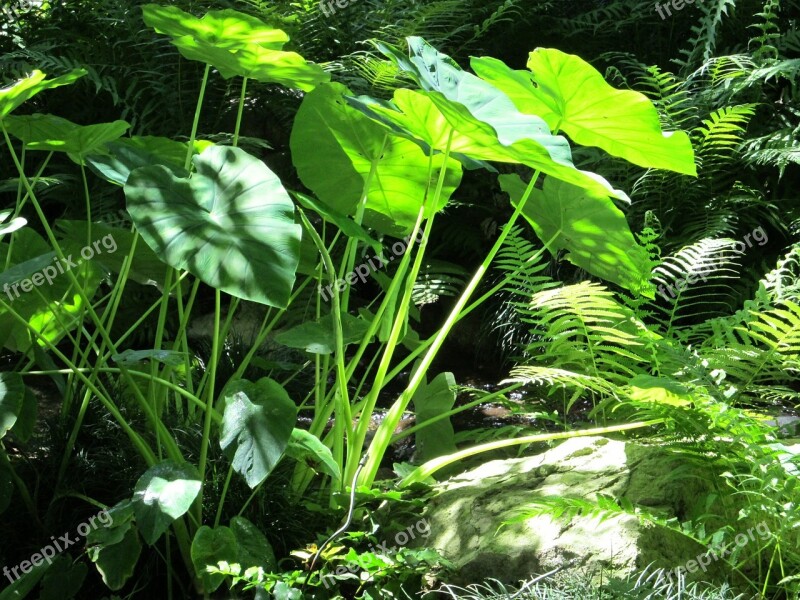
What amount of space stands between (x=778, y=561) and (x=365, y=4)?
168 inches

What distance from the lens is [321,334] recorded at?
230 cm

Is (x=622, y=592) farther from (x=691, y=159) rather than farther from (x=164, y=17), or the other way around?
(x=164, y=17)

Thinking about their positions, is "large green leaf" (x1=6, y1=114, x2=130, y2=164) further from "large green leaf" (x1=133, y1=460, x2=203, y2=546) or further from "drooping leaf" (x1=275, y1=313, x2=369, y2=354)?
"large green leaf" (x1=133, y1=460, x2=203, y2=546)

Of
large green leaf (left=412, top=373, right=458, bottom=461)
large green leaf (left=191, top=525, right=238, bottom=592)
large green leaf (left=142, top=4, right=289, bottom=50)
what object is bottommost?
large green leaf (left=412, top=373, right=458, bottom=461)

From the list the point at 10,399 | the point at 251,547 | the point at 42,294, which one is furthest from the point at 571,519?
the point at 42,294

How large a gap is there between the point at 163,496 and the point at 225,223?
64 centimetres

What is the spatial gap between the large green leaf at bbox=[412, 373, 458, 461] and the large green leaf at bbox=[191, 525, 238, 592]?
3.38 feet

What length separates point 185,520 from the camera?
7.29ft

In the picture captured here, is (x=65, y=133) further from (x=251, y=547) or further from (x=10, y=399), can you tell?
(x=251, y=547)

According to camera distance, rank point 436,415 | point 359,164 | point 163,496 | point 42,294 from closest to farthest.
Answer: point 163,496, point 42,294, point 359,164, point 436,415

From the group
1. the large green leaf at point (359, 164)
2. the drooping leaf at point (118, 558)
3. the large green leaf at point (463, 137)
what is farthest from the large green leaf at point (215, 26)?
the drooping leaf at point (118, 558)

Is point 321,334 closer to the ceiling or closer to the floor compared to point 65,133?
closer to the floor

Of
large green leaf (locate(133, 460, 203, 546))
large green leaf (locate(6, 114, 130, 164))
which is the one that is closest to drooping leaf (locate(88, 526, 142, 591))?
large green leaf (locate(133, 460, 203, 546))

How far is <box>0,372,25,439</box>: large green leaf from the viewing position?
2.03 meters
